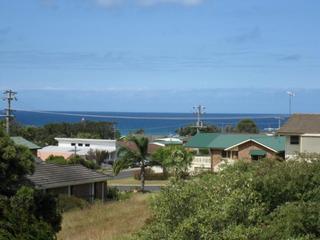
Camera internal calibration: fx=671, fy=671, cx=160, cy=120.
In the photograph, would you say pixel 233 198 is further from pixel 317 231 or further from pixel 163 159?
pixel 163 159

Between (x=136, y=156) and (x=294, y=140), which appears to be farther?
(x=136, y=156)

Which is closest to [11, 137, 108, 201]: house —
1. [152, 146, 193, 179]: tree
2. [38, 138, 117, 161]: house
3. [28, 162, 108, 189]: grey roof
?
[28, 162, 108, 189]: grey roof

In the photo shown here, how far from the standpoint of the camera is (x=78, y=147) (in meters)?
99.5

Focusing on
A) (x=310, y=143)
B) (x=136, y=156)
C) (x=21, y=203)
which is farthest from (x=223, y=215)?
(x=136, y=156)

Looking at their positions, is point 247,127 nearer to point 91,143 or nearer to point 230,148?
point 91,143

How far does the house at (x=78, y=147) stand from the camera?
91.8 m

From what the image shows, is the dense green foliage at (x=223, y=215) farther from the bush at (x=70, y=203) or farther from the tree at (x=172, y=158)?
the tree at (x=172, y=158)

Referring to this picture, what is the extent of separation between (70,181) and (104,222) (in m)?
15.5

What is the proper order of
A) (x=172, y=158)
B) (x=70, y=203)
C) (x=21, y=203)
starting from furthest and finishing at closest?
(x=172, y=158), (x=70, y=203), (x=21, y=203)

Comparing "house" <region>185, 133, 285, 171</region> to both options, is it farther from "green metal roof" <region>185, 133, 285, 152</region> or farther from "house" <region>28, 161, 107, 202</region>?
"house" <region>28, 161, 107, 202</region>

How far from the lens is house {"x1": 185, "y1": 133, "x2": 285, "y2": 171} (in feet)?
210

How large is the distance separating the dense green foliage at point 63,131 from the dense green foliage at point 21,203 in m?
82.1

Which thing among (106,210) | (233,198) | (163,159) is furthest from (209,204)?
(163,159)

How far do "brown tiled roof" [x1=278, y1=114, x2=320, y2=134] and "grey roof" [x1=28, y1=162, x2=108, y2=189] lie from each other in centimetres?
1658
